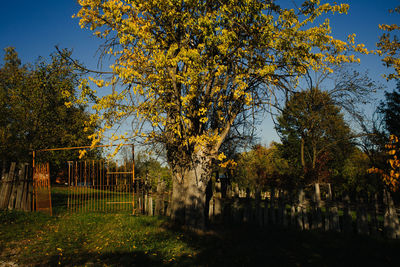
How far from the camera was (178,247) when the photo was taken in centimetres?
696

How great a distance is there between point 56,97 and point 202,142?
12.7m

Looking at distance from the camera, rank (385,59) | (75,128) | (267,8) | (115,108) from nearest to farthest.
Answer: (115,108), (267,8), (385,59), (75,128)

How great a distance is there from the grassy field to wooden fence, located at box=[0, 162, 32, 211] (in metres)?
3.35

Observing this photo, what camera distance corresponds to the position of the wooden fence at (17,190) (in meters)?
12.9

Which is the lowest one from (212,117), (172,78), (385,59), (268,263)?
(268,263)

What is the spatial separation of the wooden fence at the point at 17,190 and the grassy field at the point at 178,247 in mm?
3354

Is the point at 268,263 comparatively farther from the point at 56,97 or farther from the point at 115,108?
the point at 56,97

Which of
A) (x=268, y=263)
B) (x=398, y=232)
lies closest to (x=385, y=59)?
(x=398, y=232)

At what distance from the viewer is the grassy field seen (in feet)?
19.7

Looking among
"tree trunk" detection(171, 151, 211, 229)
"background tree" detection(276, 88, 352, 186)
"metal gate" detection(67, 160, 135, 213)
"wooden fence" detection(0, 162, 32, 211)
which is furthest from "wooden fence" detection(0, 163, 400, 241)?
"background tree" detection(276, 88, 352, 186)

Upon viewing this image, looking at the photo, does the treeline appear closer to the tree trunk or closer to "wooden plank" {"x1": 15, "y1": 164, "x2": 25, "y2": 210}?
the tree trunk

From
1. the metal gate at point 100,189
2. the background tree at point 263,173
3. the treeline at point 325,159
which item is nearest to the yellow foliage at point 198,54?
the metal gate at point 100,189

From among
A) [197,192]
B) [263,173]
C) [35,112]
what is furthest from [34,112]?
[263,173]

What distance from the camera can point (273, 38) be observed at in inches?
314
